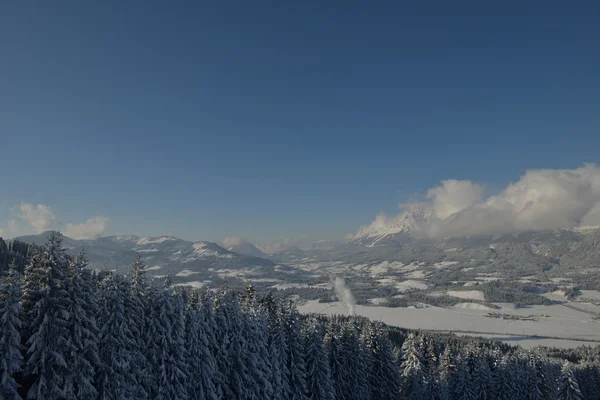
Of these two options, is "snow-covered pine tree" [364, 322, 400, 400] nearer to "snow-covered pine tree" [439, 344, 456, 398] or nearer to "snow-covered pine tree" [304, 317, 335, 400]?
"snow-covered pine tree" [439, 344, 456, 398]

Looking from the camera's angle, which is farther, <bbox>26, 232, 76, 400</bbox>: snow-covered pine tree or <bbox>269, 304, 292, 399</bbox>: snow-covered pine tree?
<bbox>269, 304, 292, 399</bbox>: snow-covered pine tree

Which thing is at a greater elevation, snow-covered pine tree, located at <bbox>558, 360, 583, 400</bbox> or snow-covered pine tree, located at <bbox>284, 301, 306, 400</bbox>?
snow-covered pine tree, located at <bbox>284, 301, 306, 400</bbox>

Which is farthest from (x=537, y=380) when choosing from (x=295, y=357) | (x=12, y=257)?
(x=12, y=257)

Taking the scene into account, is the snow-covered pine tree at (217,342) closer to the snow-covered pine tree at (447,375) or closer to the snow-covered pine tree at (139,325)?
the snow-covered pine tree at (139,325)

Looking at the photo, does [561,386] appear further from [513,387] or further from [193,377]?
[193,377]

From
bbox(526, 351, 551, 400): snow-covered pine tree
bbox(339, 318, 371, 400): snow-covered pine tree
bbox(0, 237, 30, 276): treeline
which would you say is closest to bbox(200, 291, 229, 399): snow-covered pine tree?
bbox(339, 318, 371, 400): snow-covered pine tree

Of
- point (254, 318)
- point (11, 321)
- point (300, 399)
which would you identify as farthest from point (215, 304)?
point (11, 321)

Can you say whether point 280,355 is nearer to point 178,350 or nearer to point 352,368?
point 352,368
